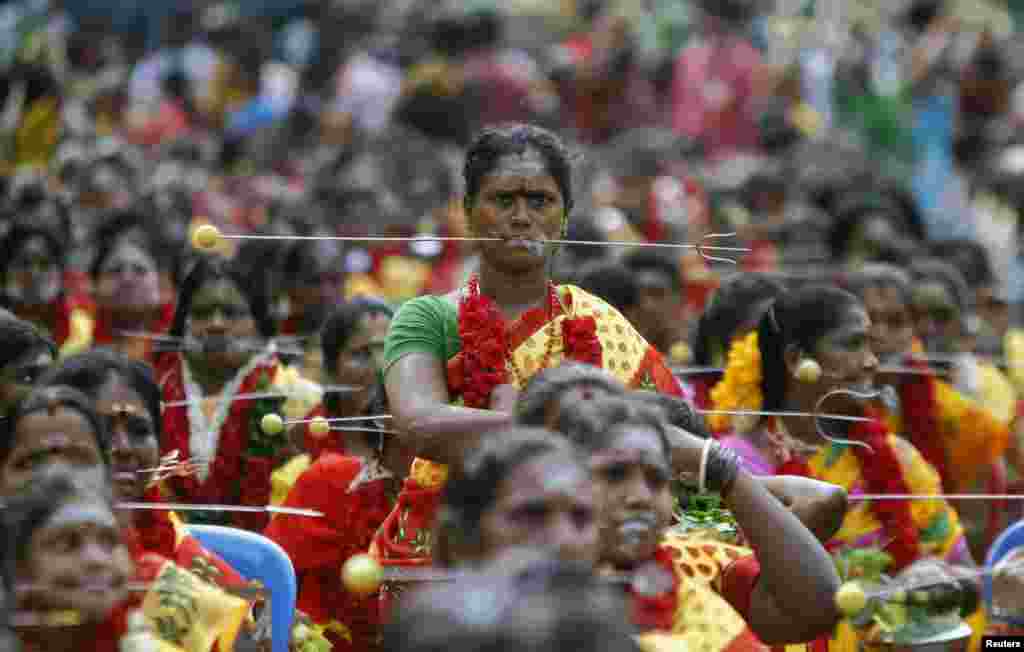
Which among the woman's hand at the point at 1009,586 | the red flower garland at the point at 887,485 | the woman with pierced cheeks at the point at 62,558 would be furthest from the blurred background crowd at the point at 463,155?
the woman with pierced cheeks at the point at 62,558

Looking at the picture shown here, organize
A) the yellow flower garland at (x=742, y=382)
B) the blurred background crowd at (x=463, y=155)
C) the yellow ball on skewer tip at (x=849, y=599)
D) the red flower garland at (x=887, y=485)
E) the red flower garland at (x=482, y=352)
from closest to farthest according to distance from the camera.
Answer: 1. the yellow ball on skewer tip at (x=849, y=599)
2. the red flower garland at (x=482, y=352)
3. the red flower garland at (x=887, y=485)
4. the yellow flower garland at (x=742, y=382)
5. the blurred background crowd at (x=463, y=155)

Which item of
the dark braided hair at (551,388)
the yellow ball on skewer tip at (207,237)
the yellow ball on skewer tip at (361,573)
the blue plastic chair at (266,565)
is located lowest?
the blue plastic chair at (266,565)

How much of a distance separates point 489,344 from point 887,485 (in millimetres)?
1868

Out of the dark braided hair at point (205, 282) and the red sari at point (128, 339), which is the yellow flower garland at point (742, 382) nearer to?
the dark braided hair at point (205, 282)

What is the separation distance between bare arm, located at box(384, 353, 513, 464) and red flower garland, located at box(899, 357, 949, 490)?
3.27m

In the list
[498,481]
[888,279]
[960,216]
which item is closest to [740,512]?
[498,481]

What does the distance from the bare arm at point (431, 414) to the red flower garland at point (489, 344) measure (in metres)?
0.08

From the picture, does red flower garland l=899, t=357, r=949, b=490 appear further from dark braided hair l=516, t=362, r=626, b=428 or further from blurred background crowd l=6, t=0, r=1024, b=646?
dark braided hair l=516, t=362, r=626, b=428

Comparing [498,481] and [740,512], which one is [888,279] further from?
[498,481]

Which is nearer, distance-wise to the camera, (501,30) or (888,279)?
(888,279)

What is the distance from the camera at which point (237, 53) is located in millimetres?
19000

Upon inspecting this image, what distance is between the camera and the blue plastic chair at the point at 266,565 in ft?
18.0

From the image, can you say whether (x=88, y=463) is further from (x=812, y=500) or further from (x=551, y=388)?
(x=812, y=500)

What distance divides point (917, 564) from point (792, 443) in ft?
1.88
